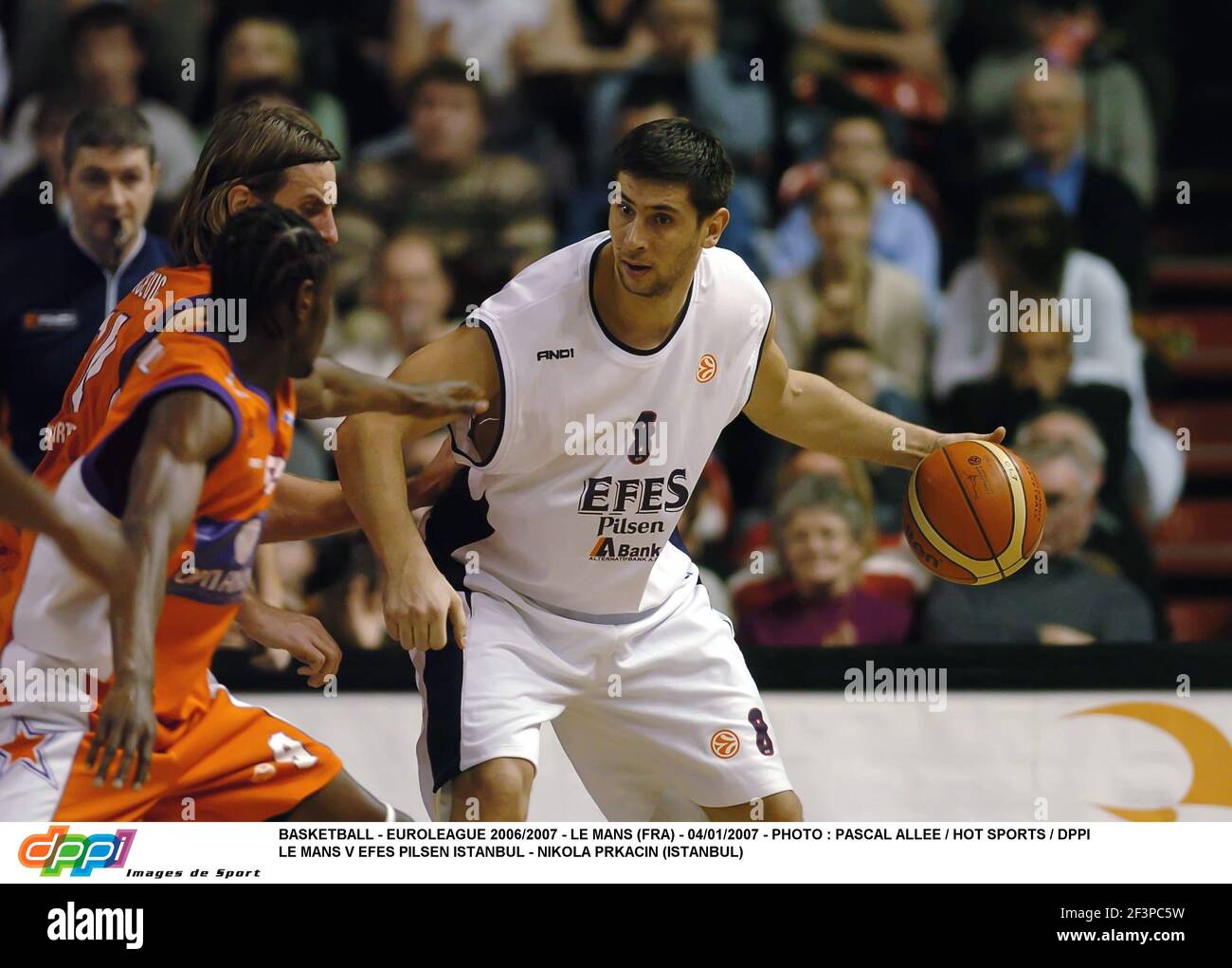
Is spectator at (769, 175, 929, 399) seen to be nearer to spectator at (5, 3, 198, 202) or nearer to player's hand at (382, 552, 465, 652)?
spectator at (5, 3, 198, 202)

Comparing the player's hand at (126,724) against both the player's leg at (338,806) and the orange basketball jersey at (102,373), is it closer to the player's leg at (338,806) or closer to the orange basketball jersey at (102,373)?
the orange basketball jersey at (102,373)

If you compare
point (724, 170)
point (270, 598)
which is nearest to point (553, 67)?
point (270, 598)

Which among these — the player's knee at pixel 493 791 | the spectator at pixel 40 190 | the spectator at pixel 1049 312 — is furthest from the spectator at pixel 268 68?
the player's knee at pixel 493 791

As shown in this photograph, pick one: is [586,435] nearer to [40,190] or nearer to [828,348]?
[828,348]

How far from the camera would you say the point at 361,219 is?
7648 millimetres

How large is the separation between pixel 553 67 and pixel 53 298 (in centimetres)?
323

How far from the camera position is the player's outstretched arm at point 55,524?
10.5 ft

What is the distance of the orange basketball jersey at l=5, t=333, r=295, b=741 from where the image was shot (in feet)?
11.5

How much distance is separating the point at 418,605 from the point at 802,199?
14.0 feet

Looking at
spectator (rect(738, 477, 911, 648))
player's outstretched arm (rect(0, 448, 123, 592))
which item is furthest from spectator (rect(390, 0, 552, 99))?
player's outstretched arm (rect(0, 448, 123, 592))

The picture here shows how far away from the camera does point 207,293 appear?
3.92 metres

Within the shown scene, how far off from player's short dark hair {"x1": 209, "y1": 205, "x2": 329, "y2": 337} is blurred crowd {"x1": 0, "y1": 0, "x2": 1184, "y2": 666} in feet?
9.67

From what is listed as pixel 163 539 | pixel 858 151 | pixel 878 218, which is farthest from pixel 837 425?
pixel 858 151

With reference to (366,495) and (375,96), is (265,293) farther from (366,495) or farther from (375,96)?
(375,96)
